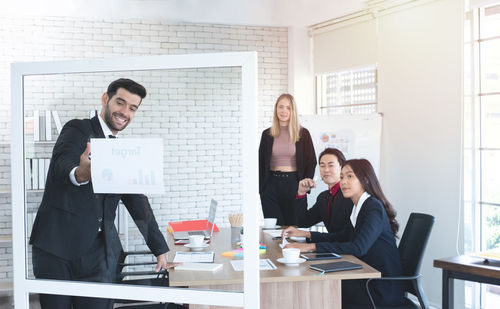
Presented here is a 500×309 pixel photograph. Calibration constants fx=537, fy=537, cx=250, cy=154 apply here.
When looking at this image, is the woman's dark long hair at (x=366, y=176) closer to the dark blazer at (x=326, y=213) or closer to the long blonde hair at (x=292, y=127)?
the dark blazer at (x=326, y=213)

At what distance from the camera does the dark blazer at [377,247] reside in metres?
3.04

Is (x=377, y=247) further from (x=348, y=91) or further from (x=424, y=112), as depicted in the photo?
(x=348, y=91)

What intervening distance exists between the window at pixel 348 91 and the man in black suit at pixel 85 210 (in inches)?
171

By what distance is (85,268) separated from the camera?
193 centimetres

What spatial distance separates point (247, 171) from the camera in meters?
1.75

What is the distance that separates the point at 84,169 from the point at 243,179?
1.88ft

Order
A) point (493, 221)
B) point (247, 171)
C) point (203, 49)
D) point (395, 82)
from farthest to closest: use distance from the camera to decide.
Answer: point (203, 49) → point (395, 82) → point (493, 221) → point (247, 171)

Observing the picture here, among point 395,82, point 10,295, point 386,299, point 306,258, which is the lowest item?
point 10,295

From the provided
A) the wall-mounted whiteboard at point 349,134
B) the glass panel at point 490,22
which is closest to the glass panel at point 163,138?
the glass panel at point 490,22

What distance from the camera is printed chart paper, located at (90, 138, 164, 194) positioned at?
1849 mm

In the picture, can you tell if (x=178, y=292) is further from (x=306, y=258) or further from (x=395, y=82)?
(x=395, y=82)

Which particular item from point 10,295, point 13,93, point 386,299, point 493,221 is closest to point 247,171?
point 13,93

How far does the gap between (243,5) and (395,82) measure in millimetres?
2045

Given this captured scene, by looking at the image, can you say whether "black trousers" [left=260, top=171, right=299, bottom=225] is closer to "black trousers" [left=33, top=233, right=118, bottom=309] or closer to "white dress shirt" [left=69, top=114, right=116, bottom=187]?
"black trousers" [left=33, top=233, right=118, bottom=309]
